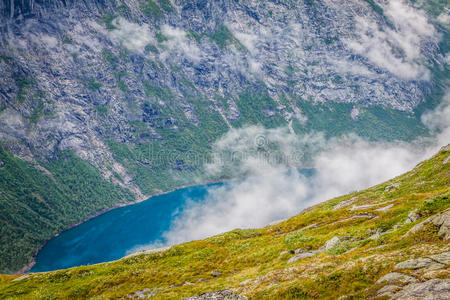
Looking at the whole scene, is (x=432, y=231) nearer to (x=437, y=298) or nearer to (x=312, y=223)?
(x=437, y=298)

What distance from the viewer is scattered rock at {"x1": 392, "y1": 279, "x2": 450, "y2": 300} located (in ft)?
47.5

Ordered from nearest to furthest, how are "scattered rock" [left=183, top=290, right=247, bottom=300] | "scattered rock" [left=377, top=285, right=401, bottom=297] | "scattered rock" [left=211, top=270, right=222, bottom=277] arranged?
"scattered rock" [left=377, top=285, right=401, bottom=297] → "scattered rock" [left=183, top=290, right=247, bottom=300] → "scattered rock" [left=211, top=270, right=222, bottom=277]

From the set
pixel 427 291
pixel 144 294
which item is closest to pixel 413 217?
pixel 427 291

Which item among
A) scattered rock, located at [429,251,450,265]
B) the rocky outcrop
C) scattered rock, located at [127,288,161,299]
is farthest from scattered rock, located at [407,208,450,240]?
scattered rock, located at [127,288,161,299]

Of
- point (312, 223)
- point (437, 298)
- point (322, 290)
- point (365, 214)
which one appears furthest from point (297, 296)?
point (312, 223)

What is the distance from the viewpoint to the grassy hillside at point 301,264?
66.4 ft

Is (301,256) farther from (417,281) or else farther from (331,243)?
(417,281)

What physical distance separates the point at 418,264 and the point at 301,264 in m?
12.7

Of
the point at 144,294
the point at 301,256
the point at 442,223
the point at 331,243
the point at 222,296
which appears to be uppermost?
the point at 144,294

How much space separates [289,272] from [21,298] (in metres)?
49.1

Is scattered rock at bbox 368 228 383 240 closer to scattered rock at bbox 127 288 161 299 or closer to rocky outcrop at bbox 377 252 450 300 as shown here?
rocky outcrop at bbox 377 252 450 300

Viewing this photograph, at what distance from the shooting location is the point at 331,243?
35125 millimetres

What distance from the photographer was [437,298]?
14.3 meters

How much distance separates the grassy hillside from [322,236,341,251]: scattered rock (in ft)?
0.51
